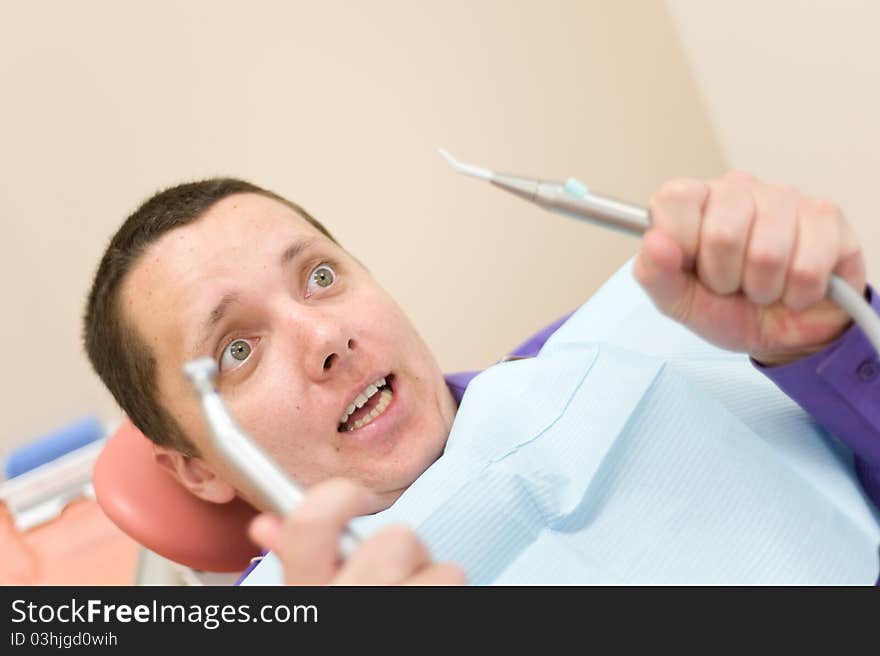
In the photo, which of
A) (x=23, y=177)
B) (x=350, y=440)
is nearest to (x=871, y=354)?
(x=350, y=440)

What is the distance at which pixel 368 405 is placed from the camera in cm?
88

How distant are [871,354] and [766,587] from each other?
7.7 inches

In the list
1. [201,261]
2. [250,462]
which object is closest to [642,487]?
[250,462]

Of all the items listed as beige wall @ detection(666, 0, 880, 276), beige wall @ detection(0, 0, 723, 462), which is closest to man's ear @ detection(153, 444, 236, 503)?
beige wall @ detection(0, 0, 723, 462)

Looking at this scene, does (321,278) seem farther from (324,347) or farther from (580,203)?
(580,203)

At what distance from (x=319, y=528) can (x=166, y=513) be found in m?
0.68

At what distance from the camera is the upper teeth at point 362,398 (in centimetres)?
86

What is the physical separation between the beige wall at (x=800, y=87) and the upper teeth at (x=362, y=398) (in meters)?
0.91

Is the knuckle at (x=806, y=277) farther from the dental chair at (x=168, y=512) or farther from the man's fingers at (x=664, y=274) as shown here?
the dental chair at (x=168, y=512)

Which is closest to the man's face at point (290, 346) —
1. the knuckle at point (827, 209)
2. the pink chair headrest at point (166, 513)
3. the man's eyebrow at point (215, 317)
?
the man's eyebrow at point (215, 317)

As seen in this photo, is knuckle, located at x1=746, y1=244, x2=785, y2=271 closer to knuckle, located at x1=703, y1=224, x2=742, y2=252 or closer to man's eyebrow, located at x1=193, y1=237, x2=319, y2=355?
knuckle, located at x1=703, y1=224, x2=742, y2=252
